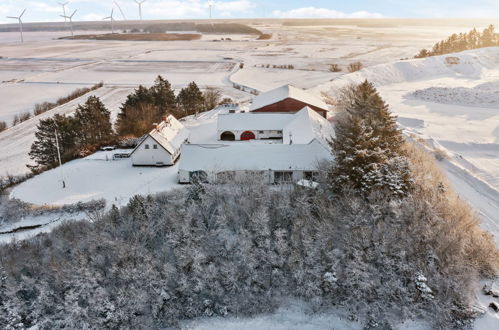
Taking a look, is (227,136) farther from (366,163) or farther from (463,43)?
(463,43)

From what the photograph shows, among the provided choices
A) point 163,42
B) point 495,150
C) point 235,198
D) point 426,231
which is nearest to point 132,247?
point 235,198

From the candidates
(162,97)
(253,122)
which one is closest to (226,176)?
(253,122)

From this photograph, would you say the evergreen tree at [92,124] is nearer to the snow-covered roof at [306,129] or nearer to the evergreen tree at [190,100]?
the evergreen tree at [190,100]

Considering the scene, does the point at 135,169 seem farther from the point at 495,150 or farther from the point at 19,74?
the point at 19,74

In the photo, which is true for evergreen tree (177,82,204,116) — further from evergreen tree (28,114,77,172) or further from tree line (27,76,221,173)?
evergreen tree (28,114,77,172)

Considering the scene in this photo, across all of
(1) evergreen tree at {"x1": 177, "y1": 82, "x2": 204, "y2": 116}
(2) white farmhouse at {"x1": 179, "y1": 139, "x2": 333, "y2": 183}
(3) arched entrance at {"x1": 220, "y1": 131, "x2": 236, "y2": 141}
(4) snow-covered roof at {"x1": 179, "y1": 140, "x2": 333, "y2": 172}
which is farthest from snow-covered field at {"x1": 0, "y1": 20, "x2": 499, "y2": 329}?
(1) evergreen tree at {"x1": 177, "y1": 82, "x2": 204, "y2": 116}

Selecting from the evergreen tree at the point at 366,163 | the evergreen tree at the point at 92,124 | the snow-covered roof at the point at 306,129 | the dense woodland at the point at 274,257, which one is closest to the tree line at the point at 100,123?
the evergreen tree at the point at 92,124
